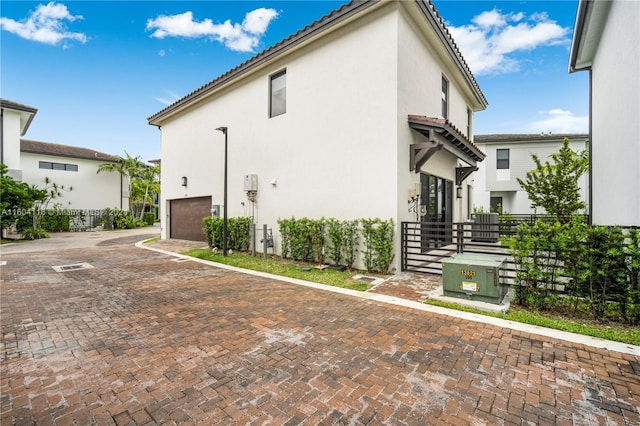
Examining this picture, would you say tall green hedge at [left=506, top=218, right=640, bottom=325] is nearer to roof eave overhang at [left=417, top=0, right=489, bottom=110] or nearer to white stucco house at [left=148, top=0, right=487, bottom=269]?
white stucco house at [left=148, top=0, right=487, bottom=269]

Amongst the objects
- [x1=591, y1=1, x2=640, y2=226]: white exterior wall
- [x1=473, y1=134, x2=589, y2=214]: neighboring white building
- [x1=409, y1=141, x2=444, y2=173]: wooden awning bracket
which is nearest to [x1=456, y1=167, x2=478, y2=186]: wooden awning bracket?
[x1=591, y1=1, x2=640, y2=226]: white exterior wall

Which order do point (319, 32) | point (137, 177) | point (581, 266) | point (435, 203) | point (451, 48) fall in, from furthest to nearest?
point (137, 177) < point (435, 203) < point (451, 48) < point (319, 32) < point (581, 266)

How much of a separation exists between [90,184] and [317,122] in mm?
27044

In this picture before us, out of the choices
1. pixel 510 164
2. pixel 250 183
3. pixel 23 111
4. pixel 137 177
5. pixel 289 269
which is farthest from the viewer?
pixel 137 177

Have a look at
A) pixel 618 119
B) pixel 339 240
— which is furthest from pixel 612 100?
pixel 339 240

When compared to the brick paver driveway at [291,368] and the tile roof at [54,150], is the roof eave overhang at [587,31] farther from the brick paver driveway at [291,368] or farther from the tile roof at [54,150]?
the tile roof at [54,150]

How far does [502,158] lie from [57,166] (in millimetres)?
36953

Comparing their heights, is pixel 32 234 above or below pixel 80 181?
below

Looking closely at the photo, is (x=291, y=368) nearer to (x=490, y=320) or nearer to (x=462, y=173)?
(x=490, y=320)

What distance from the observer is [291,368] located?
111 inches

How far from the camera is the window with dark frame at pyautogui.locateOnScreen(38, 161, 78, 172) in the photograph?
22.7 metres

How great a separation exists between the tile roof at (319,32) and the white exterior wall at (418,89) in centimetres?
30

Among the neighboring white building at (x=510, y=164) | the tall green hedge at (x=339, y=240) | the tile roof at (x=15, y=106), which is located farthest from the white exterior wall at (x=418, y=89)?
the tile roof at (x=15, y=106)

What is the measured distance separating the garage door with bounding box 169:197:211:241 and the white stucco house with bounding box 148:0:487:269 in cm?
96
